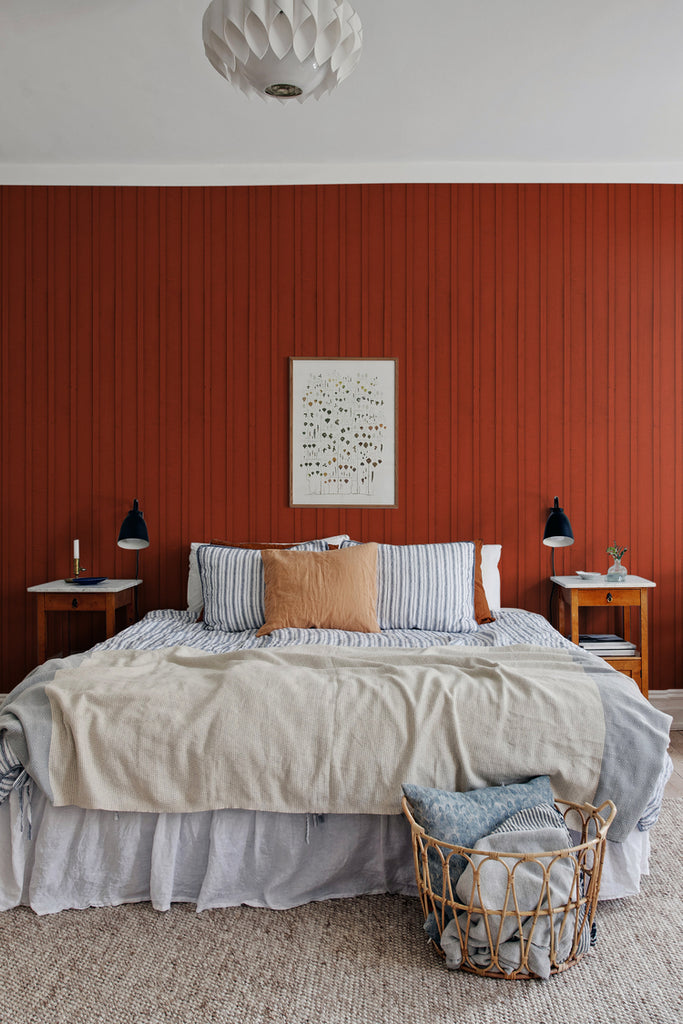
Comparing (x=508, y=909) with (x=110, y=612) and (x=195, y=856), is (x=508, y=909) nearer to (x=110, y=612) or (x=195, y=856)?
(x=195, y=856)

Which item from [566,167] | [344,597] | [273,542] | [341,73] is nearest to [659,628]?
[344,597]

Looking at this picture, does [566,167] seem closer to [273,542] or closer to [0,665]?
[273,542]

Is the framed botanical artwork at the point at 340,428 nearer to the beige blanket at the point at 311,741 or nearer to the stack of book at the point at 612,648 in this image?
the stack of book at the point at 612,648

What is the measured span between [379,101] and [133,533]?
89.3 inches

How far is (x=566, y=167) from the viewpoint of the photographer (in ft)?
12.9

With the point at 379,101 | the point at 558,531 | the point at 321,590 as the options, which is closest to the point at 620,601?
the point at 558,531

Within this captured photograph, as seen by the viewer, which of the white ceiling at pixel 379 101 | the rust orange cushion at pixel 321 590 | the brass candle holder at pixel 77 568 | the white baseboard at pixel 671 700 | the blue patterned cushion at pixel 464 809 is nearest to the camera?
the blue patterned cushion at pixel 464 809

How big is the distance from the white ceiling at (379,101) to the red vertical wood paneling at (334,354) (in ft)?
0.78

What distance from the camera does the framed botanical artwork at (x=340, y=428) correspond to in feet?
13.1

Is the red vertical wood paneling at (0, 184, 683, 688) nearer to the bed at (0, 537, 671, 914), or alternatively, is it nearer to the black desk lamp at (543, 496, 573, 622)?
the black desk lamp at (543, 496, 573, 622)

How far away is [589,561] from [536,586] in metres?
0.31

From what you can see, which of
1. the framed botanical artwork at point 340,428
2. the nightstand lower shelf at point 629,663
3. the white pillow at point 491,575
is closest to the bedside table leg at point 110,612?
the framed botanical artwork at point 340,428

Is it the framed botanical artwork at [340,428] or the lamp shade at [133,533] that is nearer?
the lamp shade at [133,533]

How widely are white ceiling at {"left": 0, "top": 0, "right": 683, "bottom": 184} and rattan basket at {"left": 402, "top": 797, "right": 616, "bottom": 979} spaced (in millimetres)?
2639
